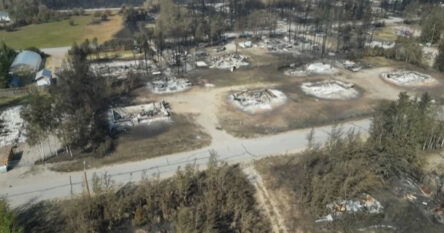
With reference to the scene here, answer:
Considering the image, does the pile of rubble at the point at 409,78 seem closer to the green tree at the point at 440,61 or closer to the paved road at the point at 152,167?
the green tree at the point at 440,61

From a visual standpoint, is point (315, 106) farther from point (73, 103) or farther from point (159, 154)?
point (73, 103)

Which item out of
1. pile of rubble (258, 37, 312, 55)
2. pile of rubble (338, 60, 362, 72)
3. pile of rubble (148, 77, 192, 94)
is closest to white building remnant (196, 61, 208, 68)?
pile of rubble (148, 77, 192, 94)

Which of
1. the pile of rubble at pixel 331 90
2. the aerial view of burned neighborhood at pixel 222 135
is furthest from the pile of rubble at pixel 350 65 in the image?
the pile of rubble at pixel 331 90

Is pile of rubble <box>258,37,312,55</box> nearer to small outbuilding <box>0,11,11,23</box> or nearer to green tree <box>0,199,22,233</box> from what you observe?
green tree <box>0,199,22,233</box>

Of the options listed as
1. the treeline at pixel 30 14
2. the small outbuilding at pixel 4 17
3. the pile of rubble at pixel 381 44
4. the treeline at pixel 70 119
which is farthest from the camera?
the small outbuilding at pixel 4 17

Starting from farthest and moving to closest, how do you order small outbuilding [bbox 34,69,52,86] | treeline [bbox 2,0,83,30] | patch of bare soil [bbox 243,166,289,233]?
1. treeline [bbox 2,0,83,30]
2. small outbuilding [bbox 34,69,52,86]
3. patch of bare soil [bbox 243,166,289,233]

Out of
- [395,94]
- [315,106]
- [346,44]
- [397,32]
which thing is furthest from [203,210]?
[397,32]
